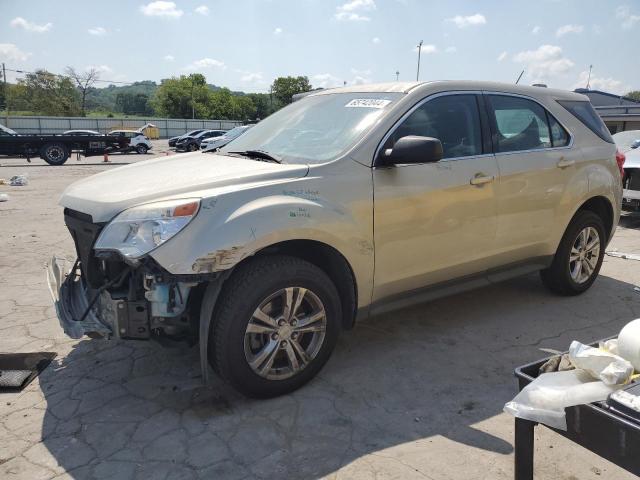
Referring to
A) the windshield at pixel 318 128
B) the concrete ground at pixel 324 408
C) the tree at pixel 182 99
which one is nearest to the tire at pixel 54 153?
the concrete ground at pixel 324 408

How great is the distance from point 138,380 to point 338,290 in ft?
4.66

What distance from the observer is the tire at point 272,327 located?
2.86m

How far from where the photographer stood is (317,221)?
9.97 feet

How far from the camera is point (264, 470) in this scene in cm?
253

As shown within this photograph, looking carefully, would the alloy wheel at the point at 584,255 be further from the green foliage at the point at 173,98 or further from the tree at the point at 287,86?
the tree at the point at 287,86

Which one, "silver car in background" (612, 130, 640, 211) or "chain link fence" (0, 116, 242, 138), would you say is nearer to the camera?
"silver car in background" (612, 130, 640, 211)

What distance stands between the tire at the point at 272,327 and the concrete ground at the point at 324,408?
18cm

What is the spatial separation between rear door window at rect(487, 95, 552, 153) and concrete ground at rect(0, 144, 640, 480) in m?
1.44

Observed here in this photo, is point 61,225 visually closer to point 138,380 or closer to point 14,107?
point 138,380

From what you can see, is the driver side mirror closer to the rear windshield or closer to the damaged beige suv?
the damaged beige suv

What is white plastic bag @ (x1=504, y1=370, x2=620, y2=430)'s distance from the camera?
172cm

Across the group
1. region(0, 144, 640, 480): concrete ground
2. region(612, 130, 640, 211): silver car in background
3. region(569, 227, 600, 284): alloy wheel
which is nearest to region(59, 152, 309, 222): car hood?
region(0, 144, 640, 480): concrete ground

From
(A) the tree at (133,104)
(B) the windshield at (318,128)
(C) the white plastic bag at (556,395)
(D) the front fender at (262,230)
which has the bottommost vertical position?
(C) the white plastic bag at (556,395)

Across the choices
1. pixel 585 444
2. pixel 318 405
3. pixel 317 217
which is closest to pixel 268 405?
pixel 318 405
